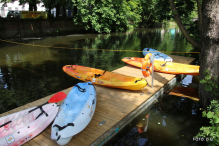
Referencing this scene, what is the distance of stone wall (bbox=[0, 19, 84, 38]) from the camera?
1941 cm

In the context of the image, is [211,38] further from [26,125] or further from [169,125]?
[26,125]

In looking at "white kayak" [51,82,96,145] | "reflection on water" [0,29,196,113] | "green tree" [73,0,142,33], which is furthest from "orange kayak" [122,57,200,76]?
"green tree" [73,0,142,33]

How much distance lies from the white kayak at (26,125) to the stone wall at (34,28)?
1756 cm

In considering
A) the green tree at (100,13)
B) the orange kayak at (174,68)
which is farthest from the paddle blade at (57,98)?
the green tree at (100,13)

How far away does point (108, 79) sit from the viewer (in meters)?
6.70

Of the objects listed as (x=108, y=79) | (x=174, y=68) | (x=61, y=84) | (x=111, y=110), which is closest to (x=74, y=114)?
(x=111, y=110)

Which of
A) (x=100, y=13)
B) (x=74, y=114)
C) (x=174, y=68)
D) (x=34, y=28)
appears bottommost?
(x=74, y=114)

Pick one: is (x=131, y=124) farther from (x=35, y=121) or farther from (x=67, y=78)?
(x=67, y=78)

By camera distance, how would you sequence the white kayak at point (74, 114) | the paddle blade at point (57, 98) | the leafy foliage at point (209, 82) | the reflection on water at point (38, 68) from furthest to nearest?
the reflection on water at point (38, 68)
the leafy foliage at point (209, 82)
the paddle blade at point (57, 98)
the white kayak at point (74, 114)

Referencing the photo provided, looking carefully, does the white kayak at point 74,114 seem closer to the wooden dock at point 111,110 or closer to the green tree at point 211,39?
the wooden dock at point 111,110

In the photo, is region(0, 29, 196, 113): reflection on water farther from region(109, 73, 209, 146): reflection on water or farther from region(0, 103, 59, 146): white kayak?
region(109, 73, 209, 146): reflection on water

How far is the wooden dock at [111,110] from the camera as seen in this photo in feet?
12.4

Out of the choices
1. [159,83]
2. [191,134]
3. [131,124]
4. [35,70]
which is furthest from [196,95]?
[35,70]

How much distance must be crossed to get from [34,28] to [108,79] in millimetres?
18095
